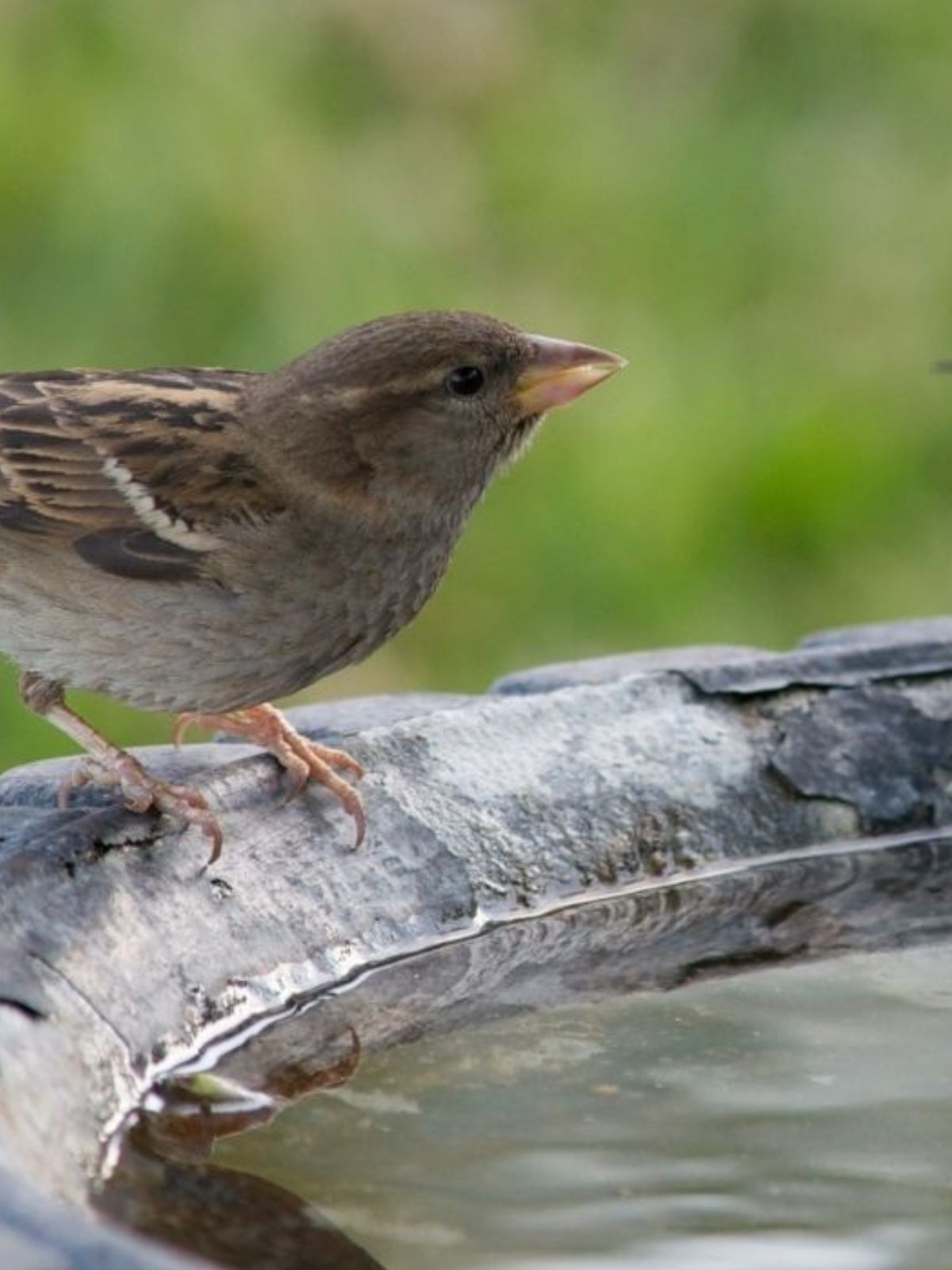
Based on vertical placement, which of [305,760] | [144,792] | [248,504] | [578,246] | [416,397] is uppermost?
[578,246]

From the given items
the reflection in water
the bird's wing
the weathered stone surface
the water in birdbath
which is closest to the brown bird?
the bird's wing

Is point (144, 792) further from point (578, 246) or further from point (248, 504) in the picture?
point (578, 246)

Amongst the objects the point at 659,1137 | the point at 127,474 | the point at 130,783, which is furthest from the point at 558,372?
the point at 659,1137

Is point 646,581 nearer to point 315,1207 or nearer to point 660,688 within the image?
point 660,688

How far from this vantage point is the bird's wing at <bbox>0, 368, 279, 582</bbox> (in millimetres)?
3613

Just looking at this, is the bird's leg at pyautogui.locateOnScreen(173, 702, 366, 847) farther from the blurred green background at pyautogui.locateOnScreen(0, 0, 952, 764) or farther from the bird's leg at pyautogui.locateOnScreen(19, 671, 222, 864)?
the blurred green background at pyautogui.locateOnScreen(0, 0, 952, 764)

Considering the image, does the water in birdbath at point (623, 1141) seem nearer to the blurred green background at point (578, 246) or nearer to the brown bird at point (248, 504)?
the brown bird at point (248, 504)

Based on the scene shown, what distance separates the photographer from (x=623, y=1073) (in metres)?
2.87

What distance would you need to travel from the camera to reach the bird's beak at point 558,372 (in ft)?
12.0

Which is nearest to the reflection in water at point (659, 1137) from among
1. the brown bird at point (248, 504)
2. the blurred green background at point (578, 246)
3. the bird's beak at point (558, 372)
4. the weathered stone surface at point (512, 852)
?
the weathered stone surface at point (512, 852)

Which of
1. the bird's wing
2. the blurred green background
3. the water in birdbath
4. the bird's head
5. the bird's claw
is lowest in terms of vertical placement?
the water in birdbath

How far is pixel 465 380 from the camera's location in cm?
369

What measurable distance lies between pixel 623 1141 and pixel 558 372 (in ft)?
4.22

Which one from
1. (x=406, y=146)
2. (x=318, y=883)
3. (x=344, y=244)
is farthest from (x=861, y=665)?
(x=406, y=146)
